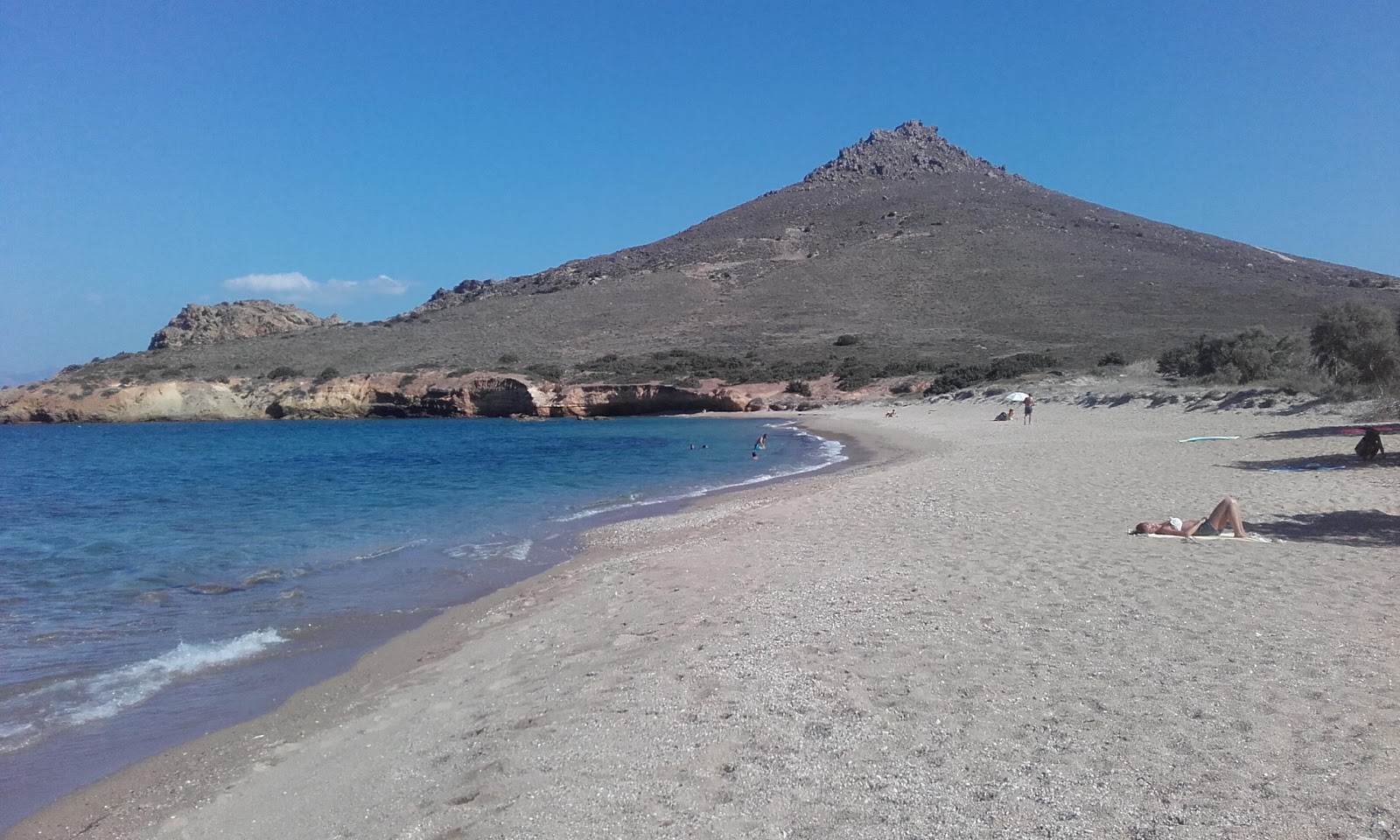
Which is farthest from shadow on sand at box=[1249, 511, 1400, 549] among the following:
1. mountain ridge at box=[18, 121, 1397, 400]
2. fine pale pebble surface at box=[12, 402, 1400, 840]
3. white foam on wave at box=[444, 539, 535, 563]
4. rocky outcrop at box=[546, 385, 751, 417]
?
mountain ridge at box=[18, 121, 1397, 400]

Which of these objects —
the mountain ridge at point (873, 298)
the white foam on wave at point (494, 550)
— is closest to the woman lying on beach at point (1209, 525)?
the white foam on wave at point (494, 550)

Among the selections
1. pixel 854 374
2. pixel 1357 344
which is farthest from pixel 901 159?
pixel 1357 344

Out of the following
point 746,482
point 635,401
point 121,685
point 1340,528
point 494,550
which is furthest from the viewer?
point 635,401

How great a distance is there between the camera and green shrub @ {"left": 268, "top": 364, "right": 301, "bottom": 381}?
58.0 meters

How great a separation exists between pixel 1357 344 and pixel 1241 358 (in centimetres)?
1273

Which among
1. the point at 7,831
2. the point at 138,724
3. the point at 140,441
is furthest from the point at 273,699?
the point at 140,441

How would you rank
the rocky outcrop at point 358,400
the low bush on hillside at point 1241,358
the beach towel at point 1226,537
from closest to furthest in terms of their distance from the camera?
the beach towel at point 1226,537, the low bush on hillside at point 1241,358, the rocky outcrop at point 358,400

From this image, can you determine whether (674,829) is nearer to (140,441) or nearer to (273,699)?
(273,699)

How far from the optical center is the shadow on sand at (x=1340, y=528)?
870cm

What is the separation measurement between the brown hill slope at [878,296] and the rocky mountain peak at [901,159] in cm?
1849

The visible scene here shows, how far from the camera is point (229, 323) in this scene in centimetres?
7956

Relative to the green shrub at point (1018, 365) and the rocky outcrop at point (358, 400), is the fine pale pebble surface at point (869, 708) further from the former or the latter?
the rocky outcrop at point (358, 400)

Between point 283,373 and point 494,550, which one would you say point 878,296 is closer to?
point 283,373

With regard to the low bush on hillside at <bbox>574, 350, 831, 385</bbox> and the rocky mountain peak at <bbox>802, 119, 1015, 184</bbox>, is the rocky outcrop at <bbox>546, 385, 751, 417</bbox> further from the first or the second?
the rocky mountain peak at <bbox>802, 119, 1015, 184</bbox>
